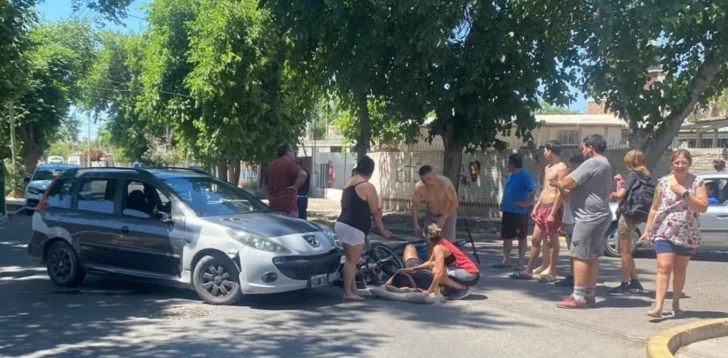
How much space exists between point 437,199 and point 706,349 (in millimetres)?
3970

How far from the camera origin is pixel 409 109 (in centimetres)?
1764

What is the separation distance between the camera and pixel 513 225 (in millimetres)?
11367

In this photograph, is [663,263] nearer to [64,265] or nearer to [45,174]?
[64,265]

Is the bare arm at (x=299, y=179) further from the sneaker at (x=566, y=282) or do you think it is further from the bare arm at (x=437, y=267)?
the sneaker at (x=566, y=282)

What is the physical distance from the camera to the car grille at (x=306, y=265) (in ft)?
27.6

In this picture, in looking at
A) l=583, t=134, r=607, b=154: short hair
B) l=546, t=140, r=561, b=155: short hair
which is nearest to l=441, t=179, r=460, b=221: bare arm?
l=546, t=140, r=561, b=155: short hair

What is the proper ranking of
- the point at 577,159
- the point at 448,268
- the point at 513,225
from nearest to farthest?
the point at 448,268 → the point at 577,159 → the point at 513,225

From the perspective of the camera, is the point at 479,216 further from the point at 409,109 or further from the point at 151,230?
the point at 151,230

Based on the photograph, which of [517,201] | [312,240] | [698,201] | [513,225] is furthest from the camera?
[513,225]

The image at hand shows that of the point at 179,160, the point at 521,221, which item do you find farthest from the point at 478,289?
the point at 179,160

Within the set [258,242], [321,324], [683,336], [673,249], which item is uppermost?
[673,249]

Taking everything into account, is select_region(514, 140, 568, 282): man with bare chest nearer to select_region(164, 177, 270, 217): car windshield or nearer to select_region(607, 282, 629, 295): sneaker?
select_region(607, 282, 629, 295): sneaker

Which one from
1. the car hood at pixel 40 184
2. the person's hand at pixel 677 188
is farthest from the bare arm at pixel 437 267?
the car hood at pixel 40 184

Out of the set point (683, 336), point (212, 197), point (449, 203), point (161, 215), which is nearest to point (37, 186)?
point (212, 197)
